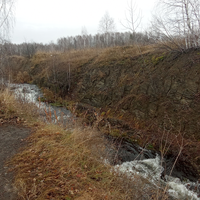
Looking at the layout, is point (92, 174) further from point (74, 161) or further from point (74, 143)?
point (74, 143)

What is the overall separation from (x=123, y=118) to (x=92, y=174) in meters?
6.18

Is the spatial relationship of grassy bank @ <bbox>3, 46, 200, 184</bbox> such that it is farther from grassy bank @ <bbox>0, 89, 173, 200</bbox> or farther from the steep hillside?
grassy bank @ <bbox>0, 89, 173, 200</bbox>

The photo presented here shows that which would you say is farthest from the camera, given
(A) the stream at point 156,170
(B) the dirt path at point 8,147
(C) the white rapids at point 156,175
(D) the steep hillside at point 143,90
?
(D) the steep hillside at point 143,90

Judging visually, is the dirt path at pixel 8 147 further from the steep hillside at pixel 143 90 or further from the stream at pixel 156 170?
the steep hillside at pixel 143 90

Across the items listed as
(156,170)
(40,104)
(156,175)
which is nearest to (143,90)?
(156,170)

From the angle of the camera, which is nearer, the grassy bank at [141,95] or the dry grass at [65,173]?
the dry grass at [65,173]

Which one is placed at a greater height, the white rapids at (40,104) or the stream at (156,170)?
the white rapids at (40,104)

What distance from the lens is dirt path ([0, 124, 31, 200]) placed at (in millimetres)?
2125

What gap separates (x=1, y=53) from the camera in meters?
6.71

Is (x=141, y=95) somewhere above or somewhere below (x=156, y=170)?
above

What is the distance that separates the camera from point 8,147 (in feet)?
10.5

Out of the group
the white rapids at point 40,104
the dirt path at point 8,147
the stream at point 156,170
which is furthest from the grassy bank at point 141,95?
the dirt path at point 8,147

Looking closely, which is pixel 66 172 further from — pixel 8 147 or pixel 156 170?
pixel 156 170

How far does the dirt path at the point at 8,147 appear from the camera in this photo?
2.12 m
